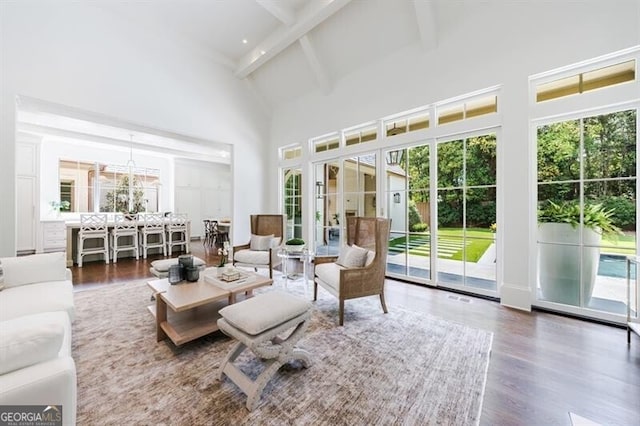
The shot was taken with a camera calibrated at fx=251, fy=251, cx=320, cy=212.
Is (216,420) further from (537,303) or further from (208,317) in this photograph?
(537,303)

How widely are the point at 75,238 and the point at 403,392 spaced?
6.99 m

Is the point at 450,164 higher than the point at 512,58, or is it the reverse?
the point at 512,58

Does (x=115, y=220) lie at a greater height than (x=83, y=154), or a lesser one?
lesser

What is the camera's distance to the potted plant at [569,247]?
107 inches

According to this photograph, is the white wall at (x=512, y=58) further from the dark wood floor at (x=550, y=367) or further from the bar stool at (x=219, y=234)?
the bar stool at (x=219, y=234)

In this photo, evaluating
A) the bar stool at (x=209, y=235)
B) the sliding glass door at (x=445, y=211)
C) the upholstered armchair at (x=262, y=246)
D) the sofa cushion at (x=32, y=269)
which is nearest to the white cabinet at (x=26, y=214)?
the bar stool at (x=209, y=235)

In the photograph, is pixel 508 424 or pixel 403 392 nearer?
pixel 508 424

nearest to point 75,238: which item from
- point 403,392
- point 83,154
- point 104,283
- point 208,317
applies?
point 104,283

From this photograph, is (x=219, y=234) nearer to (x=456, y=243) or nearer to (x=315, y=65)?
(x=315, y=65)

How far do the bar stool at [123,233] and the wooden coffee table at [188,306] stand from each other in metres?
4.16

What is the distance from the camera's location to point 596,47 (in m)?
2.58

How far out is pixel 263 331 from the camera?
5.31 feet

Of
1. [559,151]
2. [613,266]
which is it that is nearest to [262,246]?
[559,151]

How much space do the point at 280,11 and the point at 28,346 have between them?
4816 millimetres
